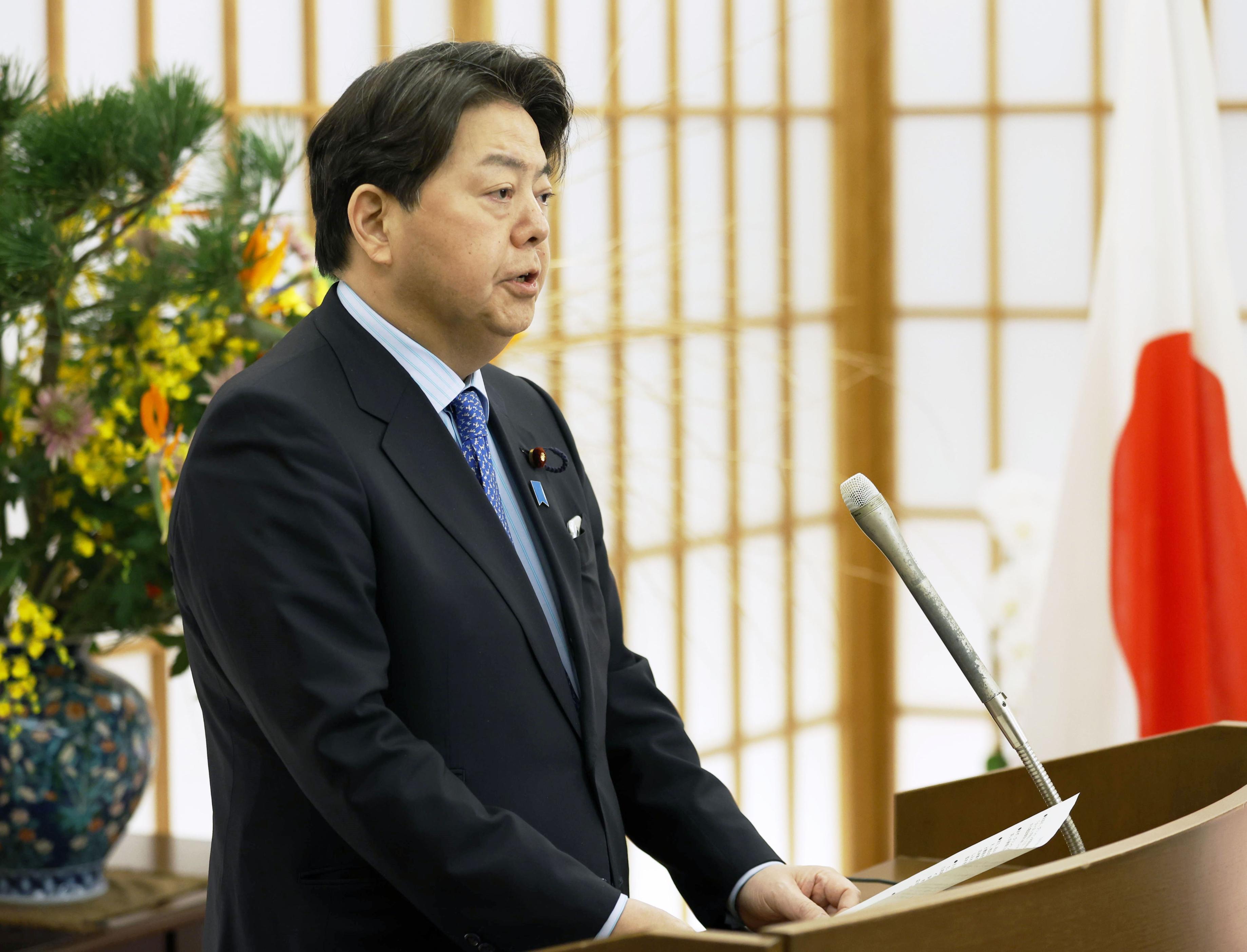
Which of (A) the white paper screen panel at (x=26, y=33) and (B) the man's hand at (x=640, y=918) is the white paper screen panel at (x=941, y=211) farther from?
(B) the man's hand at (x=640, y=918)

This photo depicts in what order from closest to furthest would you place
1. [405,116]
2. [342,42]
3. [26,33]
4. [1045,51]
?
1. [405,116]
2. [26,33]
3. [342,42]
4. [1045,51]

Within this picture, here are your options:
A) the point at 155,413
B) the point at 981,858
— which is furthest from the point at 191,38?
the point at 981,858

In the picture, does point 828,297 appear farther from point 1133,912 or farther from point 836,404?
point 1133,912

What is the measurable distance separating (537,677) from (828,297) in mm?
2834

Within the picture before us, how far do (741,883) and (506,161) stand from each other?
2.22ft

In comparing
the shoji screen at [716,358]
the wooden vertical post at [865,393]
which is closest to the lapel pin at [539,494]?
the shoji screen at [716,358]

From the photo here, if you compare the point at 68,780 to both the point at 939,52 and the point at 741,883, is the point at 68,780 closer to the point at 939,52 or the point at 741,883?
the point at 741,883

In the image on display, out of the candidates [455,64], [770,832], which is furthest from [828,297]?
[455,64]

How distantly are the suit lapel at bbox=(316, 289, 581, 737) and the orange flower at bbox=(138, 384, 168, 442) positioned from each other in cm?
56

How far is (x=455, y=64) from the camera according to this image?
Result: 1396 millimetres

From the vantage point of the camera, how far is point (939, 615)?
1.31 metres

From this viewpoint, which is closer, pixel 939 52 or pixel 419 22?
pixel 419 22

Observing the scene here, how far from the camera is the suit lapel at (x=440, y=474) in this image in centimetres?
135

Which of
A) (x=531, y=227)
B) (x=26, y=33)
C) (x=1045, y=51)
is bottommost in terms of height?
(x=531, y=227)
